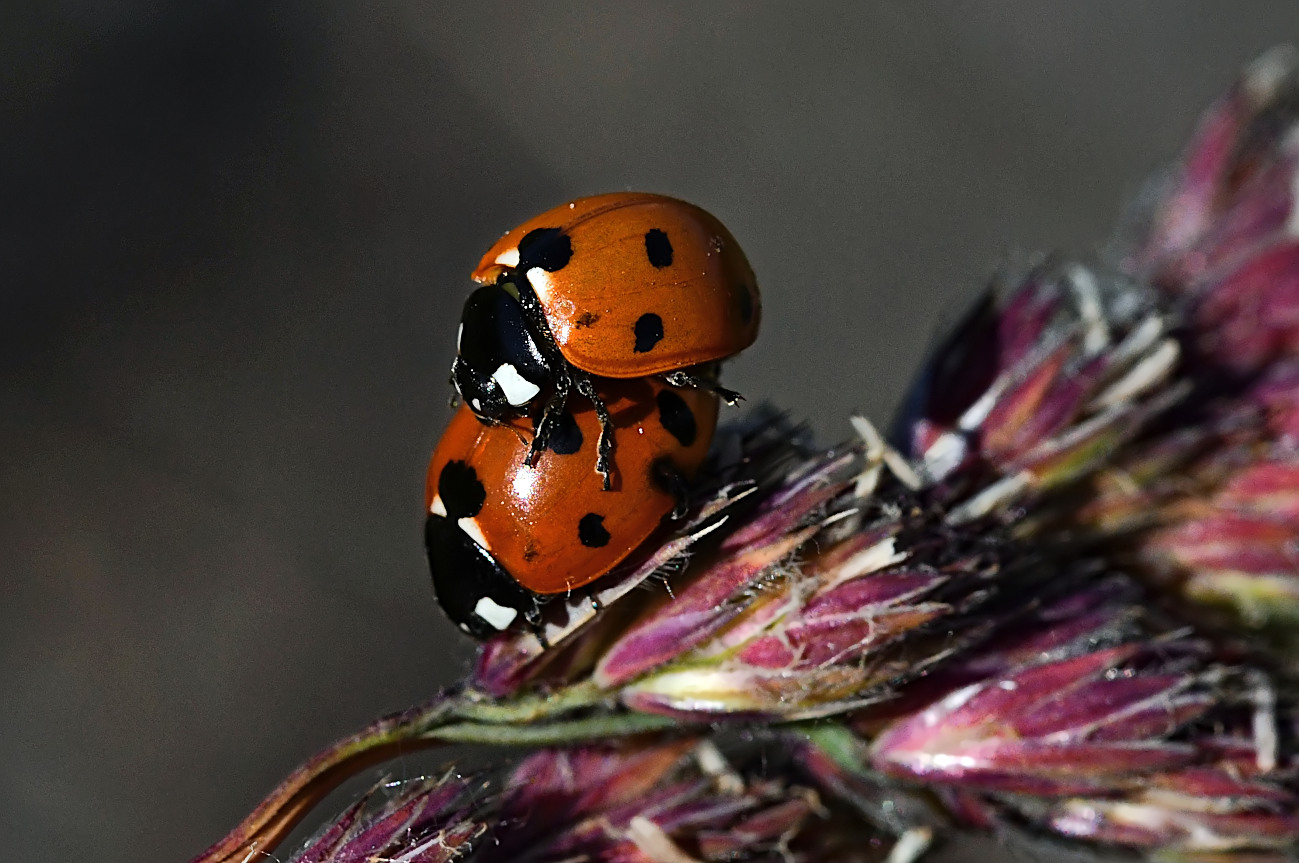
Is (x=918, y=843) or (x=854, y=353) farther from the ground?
(x=854, y=353)

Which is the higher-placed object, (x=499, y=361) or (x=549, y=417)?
(x=499, y=361)

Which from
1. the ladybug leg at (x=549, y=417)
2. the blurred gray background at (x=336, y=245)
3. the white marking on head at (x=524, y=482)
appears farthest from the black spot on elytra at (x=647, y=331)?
the blurred gray background at (x=336, y=245)

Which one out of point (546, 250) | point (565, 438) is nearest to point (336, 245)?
point (546, 250)

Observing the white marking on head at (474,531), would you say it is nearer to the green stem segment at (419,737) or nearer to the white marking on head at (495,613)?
the white marking on head at (495,613)

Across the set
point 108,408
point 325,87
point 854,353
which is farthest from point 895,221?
point 108,408

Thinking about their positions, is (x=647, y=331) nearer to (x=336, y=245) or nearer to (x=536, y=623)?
(x=536, y=623)

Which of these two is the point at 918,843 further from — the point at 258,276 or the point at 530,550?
the point at 258,276
